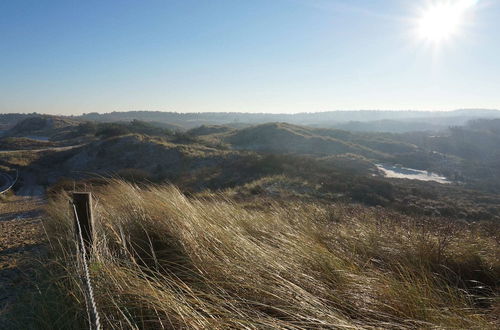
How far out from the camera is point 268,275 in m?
2.31

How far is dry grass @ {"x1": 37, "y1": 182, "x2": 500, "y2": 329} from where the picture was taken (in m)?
1.92

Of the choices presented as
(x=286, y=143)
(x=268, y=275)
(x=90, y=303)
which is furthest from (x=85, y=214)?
(x=286, y=143)

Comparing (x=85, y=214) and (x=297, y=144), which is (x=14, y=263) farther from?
(x=297, y=144)

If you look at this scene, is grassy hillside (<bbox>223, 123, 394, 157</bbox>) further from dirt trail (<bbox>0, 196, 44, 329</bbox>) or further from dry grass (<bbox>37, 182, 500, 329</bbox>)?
dry grass (<bbox>37, 182, 500, 329</bbox>)

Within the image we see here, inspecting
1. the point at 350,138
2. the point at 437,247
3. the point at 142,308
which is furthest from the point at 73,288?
the point at 350,138

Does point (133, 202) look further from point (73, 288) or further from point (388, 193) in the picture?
point (388, 193)

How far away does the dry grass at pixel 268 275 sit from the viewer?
1.92 metres

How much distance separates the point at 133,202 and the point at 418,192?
28.8 m

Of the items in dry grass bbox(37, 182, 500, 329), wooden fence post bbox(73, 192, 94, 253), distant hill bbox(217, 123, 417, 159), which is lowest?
distant hill bbox(217, 123, 417, 159)

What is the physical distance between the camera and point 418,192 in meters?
26.8

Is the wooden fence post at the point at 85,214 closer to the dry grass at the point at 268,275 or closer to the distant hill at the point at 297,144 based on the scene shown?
the dry grass at the point at 268,275

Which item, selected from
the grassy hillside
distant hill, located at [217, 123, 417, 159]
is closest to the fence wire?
distant hill, located at [217, 123, 417, 159]

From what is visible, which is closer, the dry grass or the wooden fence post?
the dry grass

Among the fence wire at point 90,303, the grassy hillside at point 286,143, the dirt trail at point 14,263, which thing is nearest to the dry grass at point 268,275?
the fence wire at point 90,303
